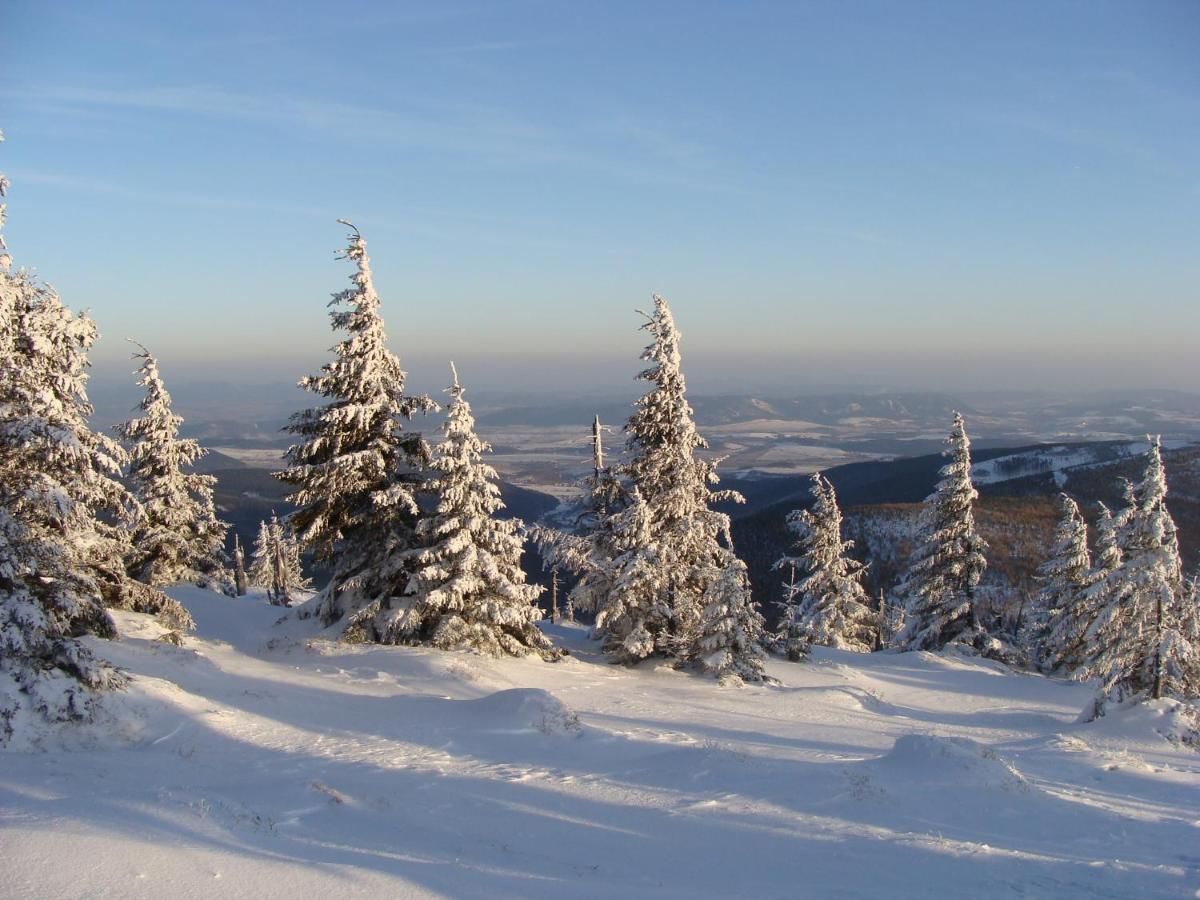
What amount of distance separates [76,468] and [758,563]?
109 meters

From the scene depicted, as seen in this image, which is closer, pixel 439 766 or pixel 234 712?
pixel 439 766

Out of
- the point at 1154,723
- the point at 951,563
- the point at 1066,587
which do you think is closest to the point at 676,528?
the point at 1154,723

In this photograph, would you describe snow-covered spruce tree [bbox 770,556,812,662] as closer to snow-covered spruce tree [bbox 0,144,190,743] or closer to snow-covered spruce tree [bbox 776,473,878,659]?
snow-covered spruce tree [bbox 776,473,878,659]

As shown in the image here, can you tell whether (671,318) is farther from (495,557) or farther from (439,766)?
(439,766)

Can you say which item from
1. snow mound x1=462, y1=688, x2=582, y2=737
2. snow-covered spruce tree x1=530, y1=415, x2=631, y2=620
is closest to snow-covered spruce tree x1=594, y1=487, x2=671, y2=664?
snow-covered spruce tree x1=530, y1=415, x2=631, y2=620

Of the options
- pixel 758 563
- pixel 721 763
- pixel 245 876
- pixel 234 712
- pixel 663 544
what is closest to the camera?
pixel 245 876

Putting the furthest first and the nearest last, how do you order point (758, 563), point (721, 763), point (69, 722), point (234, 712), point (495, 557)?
point (758, 563) < point (495, 557) < point (234, 712) < point (721, 763) < point (69, 722)

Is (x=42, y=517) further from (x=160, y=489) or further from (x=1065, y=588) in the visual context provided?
(x=1065, y=588)

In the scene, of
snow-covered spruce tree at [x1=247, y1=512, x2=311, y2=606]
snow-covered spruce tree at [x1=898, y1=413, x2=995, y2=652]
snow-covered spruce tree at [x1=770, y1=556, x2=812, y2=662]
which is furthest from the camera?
snow-covered spruce tree at [x1=247, y1=512, x2=311, y2=606]

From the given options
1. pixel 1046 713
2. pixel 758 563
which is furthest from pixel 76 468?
pixel 758 563

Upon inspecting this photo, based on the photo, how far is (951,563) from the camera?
117 feet

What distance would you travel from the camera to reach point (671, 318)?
77.4 ft

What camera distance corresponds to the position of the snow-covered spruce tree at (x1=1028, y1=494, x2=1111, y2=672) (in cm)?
3509

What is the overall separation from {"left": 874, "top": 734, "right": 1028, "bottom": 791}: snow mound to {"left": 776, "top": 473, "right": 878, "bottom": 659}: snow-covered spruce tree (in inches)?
1027
